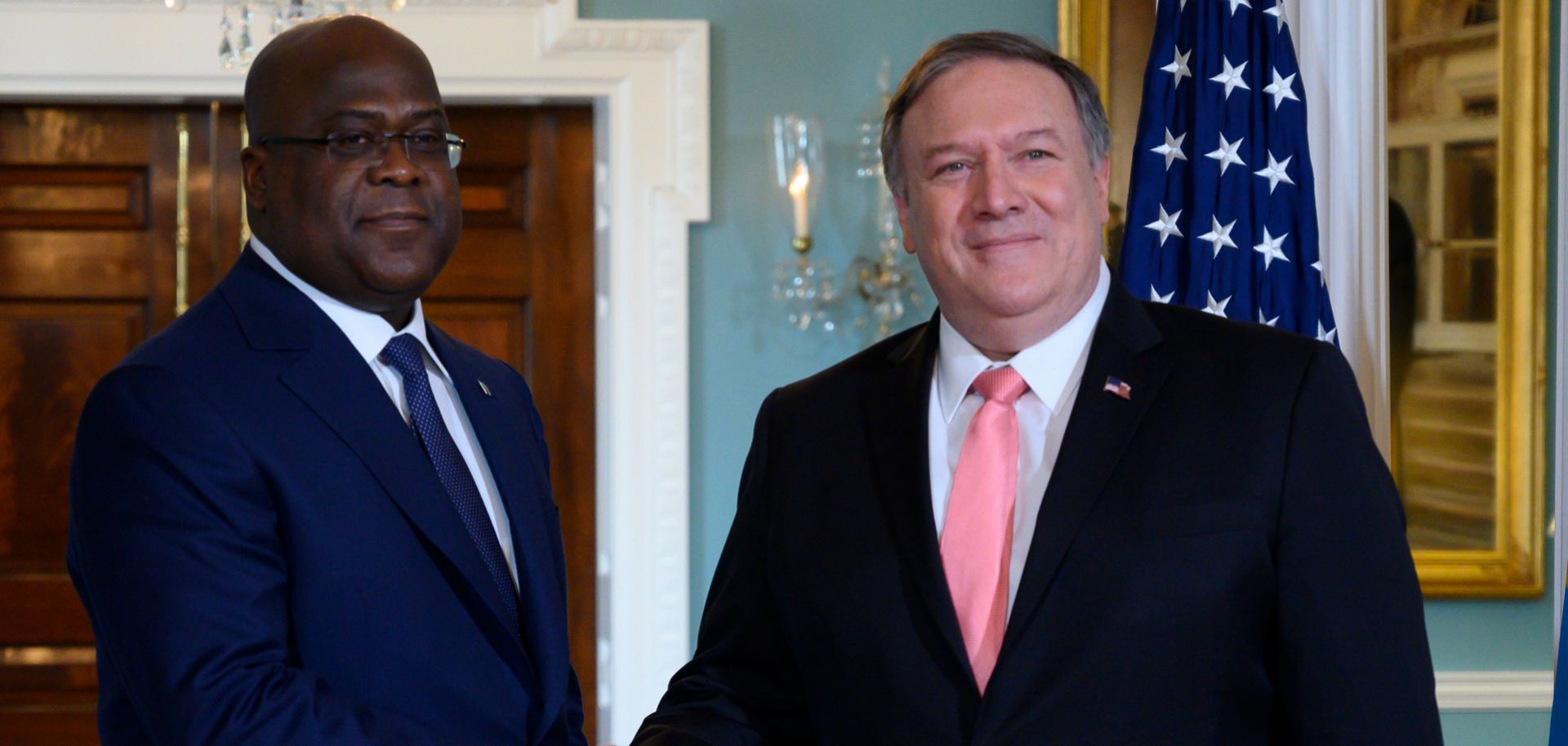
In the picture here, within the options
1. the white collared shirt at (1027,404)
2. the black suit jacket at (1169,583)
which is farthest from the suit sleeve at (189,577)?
the white collared shirt at (1027,404)

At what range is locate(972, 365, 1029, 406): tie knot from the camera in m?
1.57

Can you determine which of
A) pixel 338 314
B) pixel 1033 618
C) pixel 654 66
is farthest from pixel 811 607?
pixel 654 66

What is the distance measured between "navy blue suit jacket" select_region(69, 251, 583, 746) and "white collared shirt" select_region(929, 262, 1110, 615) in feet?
1.61

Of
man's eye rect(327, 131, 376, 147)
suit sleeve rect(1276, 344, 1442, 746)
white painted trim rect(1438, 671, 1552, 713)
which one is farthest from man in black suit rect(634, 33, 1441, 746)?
white painted trim rect(1438, 671, 1552, 713)

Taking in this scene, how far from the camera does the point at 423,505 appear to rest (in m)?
1.54

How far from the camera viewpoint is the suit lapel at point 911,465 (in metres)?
1.47

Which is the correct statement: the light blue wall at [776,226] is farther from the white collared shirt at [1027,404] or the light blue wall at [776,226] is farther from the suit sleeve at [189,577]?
the suit sleeve at [189,577]

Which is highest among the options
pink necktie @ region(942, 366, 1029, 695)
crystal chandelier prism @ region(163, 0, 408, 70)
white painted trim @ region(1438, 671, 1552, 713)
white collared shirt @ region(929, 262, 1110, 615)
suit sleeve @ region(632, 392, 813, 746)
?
crystal chandelier prism @ region(163, 0, 408, 70)

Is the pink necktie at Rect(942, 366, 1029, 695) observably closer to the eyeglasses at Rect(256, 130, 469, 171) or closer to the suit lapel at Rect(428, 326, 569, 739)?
the suit lapel at Rect(428, 326, 569, 739)

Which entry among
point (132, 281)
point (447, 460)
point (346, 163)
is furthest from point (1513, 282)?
point (132, 281)

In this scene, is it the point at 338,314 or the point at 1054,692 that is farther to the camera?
the point at 338,314

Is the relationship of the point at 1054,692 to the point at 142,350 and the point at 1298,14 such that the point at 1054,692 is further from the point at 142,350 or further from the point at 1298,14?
the point at 1298,14

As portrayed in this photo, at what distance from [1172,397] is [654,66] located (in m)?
2.34

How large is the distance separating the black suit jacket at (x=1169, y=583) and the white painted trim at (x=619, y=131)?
2.07 m
